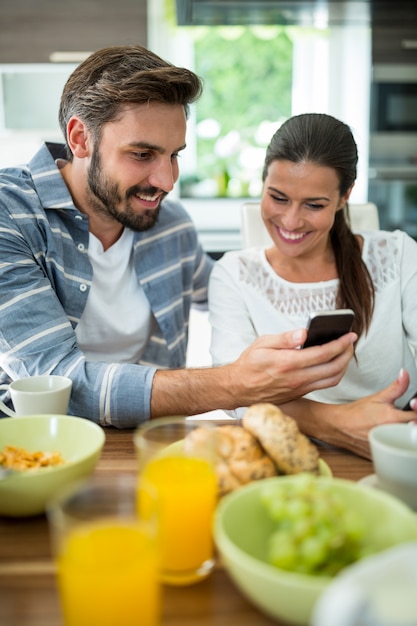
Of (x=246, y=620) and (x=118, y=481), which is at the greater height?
(x=118, y=481)

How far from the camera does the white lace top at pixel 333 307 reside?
171cm

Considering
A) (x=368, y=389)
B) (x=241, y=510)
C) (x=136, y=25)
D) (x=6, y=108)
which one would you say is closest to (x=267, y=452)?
(x=241, y=510)

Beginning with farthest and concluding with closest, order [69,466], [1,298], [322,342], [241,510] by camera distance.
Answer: [1,298]
[322,342]
[69,466]
[241,510]

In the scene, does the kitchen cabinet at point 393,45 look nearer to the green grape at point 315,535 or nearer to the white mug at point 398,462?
the white mug at point 398,462

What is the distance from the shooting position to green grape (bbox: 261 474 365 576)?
24.8 inches

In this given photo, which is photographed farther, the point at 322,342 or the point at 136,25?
the point at 136,25

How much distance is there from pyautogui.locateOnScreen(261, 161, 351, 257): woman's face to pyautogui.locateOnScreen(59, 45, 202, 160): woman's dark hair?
1.02ft

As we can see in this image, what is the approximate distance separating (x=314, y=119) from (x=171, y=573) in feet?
4.13

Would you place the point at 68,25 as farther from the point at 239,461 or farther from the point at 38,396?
the point at 239,461

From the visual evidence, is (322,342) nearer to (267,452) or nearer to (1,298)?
(267,452)

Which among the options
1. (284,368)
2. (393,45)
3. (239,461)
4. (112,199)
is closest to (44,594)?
(239,461)

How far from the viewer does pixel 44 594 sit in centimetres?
71

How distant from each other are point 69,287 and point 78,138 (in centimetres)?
40

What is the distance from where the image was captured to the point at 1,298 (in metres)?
1.41
